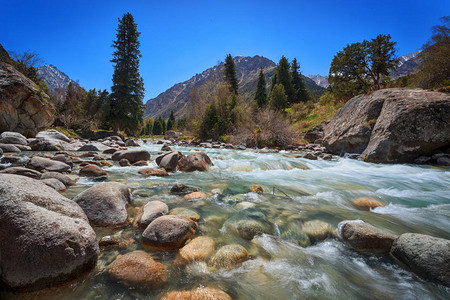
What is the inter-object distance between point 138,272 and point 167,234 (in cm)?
56

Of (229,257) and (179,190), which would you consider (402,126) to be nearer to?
(179,190)

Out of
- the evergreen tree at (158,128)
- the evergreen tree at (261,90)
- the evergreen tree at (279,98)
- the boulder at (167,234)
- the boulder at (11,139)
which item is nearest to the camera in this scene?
the boulder at (167,234)

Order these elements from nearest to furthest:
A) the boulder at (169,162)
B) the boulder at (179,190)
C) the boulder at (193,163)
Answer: the boulder at (179,190), the boulder at (169,162), the boulder at (193,163)

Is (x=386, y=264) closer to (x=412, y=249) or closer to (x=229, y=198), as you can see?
(x=412, y=249)

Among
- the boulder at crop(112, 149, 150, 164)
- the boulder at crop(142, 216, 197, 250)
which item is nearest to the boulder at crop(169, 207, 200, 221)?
the boulder at crop(142, 216, 197, 250)

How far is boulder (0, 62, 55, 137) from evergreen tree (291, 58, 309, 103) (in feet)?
140

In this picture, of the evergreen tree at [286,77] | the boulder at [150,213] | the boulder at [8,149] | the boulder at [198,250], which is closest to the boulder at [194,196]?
the boulder at [150,213]

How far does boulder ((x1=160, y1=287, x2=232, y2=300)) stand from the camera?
165cm

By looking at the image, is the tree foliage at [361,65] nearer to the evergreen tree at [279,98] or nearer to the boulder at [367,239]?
the evergreen tree at [279,98]

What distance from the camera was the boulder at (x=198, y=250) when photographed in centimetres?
222

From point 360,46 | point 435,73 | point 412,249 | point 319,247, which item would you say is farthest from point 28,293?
point 360,46

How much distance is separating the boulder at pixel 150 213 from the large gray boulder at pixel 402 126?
11050 mm

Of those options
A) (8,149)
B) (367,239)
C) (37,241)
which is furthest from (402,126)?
(8,149)

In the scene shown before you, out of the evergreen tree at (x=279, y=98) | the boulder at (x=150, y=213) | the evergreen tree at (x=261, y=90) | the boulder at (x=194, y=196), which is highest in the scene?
the evergreen tree at (x=261, y=90)
